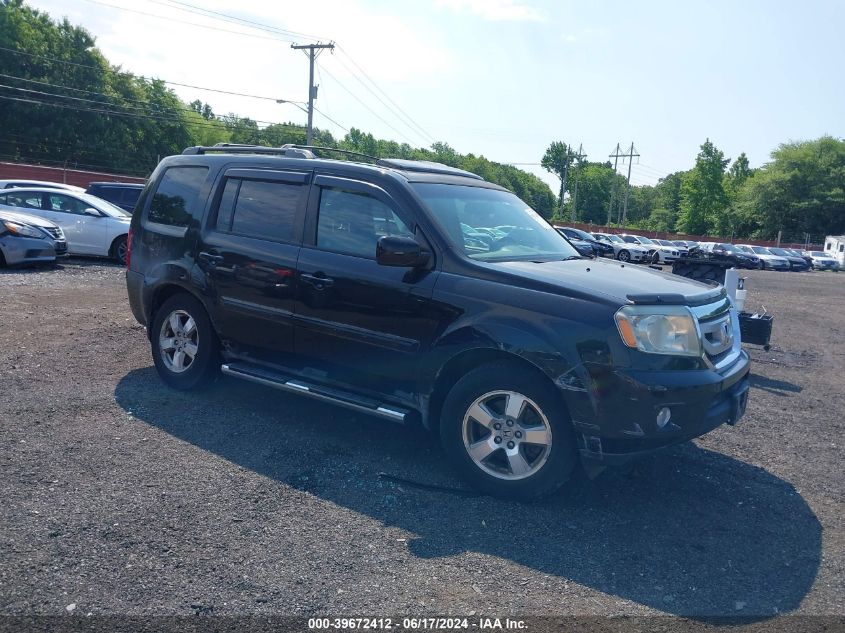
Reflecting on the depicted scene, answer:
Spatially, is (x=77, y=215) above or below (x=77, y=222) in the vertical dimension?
above

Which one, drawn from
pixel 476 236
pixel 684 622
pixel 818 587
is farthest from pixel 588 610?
pixel 476 236

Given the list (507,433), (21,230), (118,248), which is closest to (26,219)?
→ (21,230)

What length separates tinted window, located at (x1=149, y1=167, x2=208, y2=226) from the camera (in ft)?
20.8

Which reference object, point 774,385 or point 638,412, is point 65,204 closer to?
point 774,385

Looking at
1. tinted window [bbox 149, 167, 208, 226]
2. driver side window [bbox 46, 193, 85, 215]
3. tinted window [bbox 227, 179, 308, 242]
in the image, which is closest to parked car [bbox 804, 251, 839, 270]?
driver side window [bbox 46, 193, 85, 215]

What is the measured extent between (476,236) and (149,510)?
2.72m

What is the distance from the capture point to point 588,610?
3.41 metres

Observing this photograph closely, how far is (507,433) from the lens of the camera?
4.51m

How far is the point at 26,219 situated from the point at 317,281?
40.3 feet

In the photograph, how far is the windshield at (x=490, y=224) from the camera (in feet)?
16.8

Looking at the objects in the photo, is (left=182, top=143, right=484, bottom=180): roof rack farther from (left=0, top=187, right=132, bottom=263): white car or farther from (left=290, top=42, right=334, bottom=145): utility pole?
(left=290, top=42, right=334, bottom=145): utility pole

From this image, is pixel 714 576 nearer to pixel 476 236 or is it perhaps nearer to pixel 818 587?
pixel 818 587

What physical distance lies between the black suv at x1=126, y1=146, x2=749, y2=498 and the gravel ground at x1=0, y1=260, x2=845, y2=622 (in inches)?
16.5

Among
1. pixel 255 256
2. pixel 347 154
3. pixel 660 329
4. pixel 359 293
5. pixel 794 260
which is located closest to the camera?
pixel 660 329
